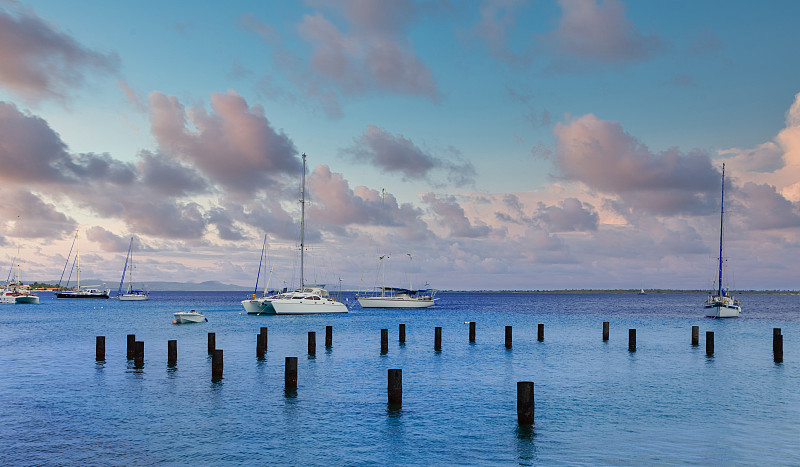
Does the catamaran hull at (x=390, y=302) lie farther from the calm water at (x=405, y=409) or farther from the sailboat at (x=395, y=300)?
the calm water at (x=405, y=409)

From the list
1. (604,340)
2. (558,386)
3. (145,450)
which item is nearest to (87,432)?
(145,450)

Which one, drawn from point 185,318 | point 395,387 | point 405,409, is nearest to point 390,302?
point 185,318

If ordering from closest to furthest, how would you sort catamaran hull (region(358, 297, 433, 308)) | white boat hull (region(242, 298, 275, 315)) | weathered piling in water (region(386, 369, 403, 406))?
weathered piling in water (region(386, 369, 403, 406)), white boat hull (region(242, 298, 275, 315)), catamaran hull (region(358, 297, 433, 308))

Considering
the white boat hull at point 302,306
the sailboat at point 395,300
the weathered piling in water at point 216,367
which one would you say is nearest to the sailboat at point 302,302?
the white boat hull at point 302,306

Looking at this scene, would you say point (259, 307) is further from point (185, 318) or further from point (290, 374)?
point (290, 374)

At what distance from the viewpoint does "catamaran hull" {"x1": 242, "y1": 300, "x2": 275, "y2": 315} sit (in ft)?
298

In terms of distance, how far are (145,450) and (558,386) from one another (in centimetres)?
1990

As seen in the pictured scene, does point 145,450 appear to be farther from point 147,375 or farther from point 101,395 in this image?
point 147,375

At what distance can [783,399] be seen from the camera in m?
27.2

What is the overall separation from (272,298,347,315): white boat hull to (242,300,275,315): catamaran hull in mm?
1636

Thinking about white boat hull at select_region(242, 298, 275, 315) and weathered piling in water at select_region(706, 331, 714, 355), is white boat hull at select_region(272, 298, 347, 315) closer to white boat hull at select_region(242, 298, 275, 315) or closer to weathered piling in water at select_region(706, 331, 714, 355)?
white boat hull at select_region(242, 298, 275, 315)

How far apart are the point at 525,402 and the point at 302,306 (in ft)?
226

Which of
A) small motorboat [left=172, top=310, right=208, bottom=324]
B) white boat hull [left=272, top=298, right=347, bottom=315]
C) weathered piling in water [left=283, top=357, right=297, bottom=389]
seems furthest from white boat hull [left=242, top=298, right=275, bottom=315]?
weathered piling in water [left=283, top=357, right=297, bottom=389]

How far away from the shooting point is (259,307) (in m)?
96.4
